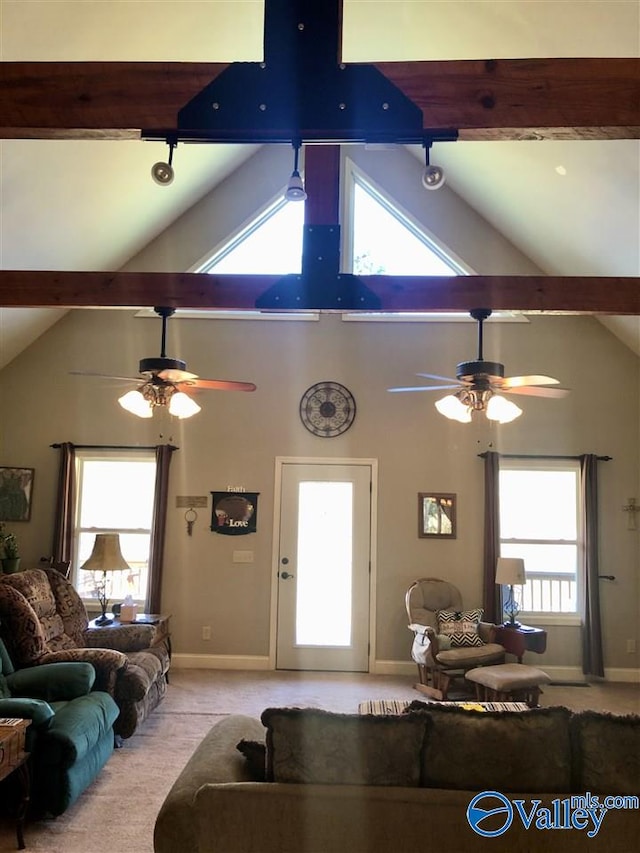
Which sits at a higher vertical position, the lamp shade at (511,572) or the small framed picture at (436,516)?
the small framed picture at (436,516)

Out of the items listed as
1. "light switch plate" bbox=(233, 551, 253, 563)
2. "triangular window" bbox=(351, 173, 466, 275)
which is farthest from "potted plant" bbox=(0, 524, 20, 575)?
"triangular window" bbox=(351, 173, 466, 275)

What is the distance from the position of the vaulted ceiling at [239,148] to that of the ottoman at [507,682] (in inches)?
110

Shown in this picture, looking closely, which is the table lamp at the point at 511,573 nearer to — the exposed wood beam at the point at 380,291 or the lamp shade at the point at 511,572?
the lamp shade at the point at 511,572

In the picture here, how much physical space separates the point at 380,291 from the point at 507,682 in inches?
121

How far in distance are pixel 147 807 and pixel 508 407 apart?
3.08 meters

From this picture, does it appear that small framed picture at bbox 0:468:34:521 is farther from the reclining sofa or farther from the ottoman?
the reclining sofa

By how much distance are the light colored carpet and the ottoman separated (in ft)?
1.75

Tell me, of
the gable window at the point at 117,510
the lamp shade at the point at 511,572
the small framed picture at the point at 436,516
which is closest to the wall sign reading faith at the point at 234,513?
the gable window at the point at 117,510

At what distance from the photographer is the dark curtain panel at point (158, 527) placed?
6.05 meters

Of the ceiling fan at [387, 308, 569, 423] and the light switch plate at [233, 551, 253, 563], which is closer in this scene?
the ceiling fan at [387, 308, 569, 423]

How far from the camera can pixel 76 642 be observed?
15.1ft

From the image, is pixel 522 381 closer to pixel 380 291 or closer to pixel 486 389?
pixel 486 389

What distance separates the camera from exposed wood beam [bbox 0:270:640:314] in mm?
4039

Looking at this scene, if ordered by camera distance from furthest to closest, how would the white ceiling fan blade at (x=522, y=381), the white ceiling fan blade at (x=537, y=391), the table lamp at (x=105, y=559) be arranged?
1. the table lamp at (x=105, y=559)
2. the white ceiling fan blade at (x=537, y=391)
3. the white ceiling fan blade at (x=522, y=381)
